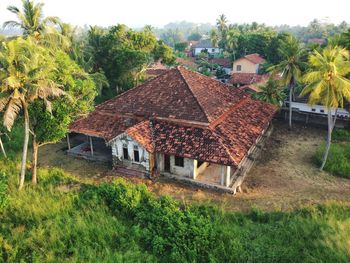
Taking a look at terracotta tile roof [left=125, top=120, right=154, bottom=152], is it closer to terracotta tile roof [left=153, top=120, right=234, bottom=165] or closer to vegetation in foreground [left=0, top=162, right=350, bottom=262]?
terracotta tile roof [left=153, top=120, right=234, bottom=165]

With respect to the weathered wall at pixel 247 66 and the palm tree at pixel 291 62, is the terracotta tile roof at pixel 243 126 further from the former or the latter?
the weathered wall at pixel 247 66

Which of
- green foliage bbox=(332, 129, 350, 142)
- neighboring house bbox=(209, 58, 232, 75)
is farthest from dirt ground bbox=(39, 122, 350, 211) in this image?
neighboring house bbox=(209, 58, 232, 75)

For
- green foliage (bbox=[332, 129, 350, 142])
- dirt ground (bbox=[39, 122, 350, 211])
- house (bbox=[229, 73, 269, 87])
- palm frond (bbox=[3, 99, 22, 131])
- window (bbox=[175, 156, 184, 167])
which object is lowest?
dirt ground (bbox=[39, 122, 350, 211])

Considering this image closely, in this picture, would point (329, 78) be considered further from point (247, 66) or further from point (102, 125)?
point (247, 66)

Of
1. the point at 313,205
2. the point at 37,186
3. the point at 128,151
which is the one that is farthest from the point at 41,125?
the point at 313,205

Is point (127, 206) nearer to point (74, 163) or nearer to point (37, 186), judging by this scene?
point (37, 186)
